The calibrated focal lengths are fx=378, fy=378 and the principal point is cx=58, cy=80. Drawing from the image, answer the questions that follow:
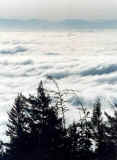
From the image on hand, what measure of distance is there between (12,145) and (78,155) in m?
5.41

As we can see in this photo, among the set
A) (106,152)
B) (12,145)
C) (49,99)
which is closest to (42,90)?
(49,99)

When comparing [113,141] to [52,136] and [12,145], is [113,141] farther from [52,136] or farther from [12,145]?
[12,145]

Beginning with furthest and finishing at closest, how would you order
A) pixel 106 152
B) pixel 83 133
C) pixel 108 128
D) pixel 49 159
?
1. pixel 108 128
2. pixel 106 152
3. pixel 83 133
4. pixel 49 159

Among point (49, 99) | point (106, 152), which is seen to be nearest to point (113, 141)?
point (106, 152)

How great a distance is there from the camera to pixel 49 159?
1032 inches

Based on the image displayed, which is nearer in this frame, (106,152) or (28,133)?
(28,133)

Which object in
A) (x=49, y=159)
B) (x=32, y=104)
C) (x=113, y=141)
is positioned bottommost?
(x=49, y=159)

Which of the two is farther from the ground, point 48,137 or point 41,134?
point 41,134

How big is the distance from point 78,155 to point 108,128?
6.52 m

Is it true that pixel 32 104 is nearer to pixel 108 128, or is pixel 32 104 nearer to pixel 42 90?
pixel 42 90

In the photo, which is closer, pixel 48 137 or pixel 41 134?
pixel 48 137

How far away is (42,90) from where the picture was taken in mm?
27562

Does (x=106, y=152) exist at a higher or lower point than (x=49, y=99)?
lower

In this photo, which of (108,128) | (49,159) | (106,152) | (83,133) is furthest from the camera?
(108,128)
